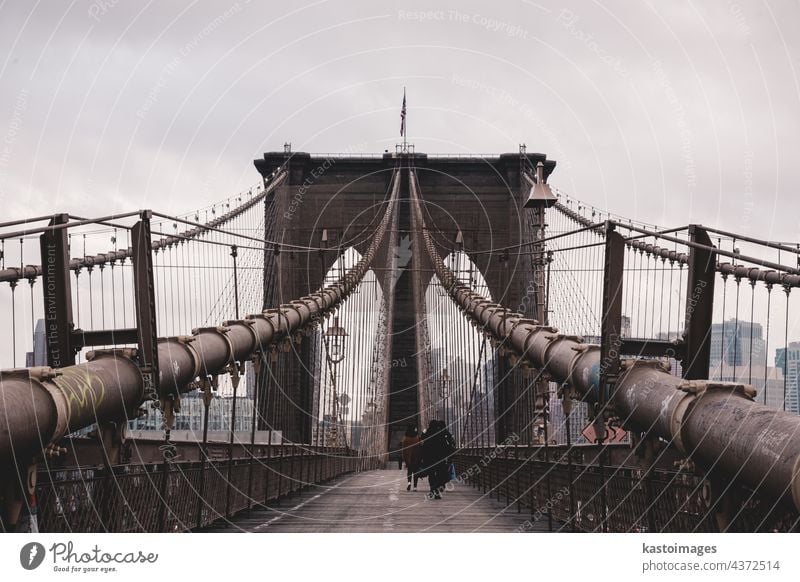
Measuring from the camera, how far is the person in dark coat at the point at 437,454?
12586mm

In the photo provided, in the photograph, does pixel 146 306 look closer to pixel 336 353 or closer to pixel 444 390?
pixel 336 353

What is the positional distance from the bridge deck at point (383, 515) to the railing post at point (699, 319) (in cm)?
282

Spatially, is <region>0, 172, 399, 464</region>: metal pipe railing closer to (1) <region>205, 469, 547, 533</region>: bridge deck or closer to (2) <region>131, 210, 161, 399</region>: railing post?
(2) <region>131, 210, 161, 399</region>: railing post

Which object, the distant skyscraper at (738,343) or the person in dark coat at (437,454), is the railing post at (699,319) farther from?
the person in dark coat at (437,454)

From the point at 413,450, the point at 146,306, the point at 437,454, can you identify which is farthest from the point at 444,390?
the point at 146,306

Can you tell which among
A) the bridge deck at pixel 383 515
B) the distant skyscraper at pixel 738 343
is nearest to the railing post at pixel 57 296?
the bridge deck at pixel 383 515

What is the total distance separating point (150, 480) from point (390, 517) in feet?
10.3

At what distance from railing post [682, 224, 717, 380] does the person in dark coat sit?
21.2 feet

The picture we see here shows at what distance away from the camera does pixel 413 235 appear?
33.6 meters

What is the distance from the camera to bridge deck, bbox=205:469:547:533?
28.7 feet

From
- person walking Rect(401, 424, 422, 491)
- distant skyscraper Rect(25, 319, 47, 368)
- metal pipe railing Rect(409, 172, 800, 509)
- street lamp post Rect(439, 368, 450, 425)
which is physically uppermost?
metal pipe railing Rect(409, 172, 800, 509)

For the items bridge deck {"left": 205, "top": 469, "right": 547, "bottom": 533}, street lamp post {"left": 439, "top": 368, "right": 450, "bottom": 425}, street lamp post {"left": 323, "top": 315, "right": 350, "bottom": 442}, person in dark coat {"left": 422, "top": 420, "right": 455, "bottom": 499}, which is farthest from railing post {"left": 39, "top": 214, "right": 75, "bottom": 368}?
street lamp post {"left": 439, "top": 368, "right": 450, "bottom": 425}

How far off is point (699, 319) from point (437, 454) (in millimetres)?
6958

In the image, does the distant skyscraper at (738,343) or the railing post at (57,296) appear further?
the distant skyscraper at (738,343)
